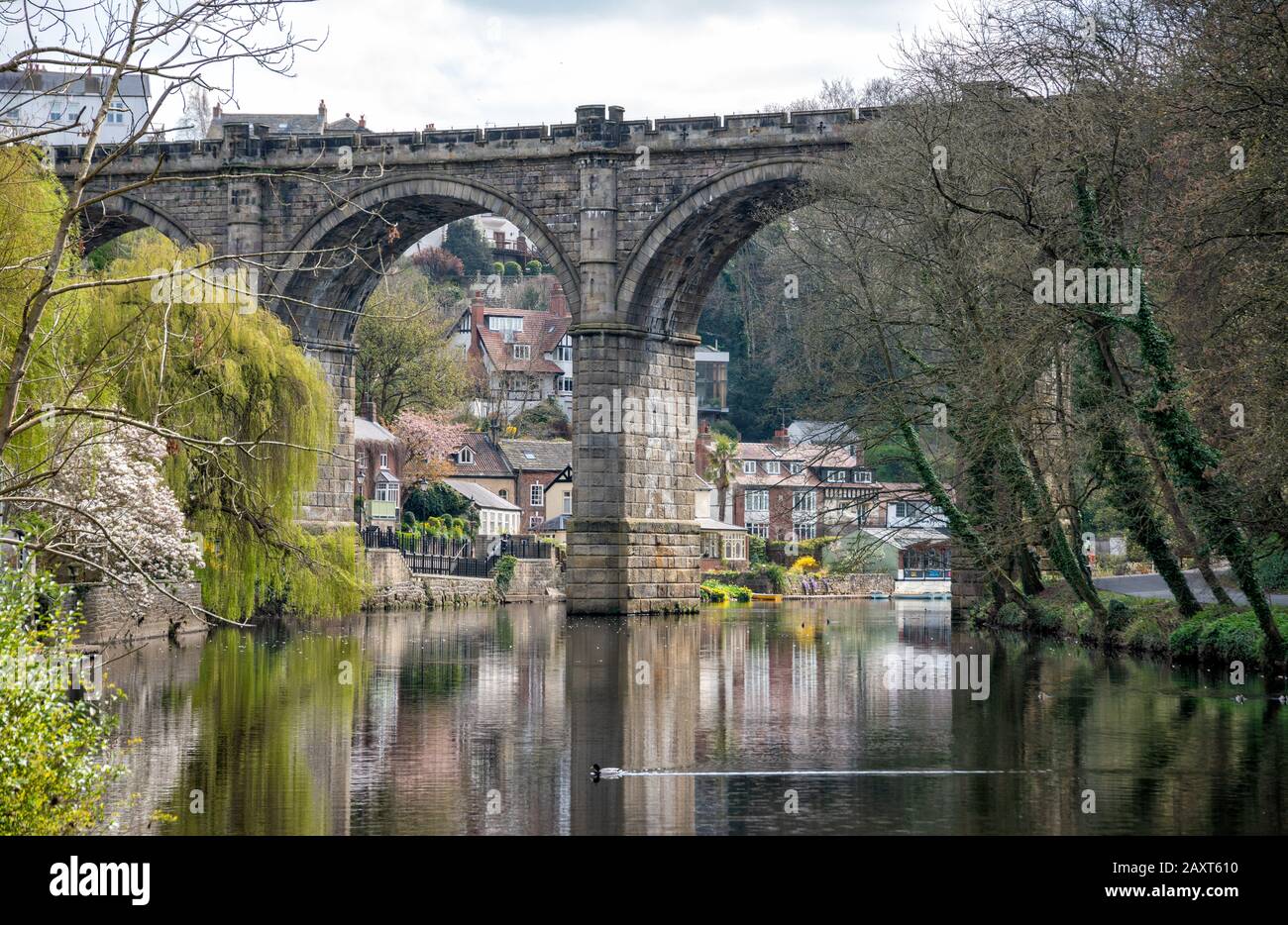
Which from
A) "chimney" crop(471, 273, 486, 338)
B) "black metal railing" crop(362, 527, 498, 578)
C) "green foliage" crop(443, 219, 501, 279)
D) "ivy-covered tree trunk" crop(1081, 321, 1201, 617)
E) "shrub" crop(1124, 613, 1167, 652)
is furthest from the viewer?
"green foliage" crop(443, 219, 501, 279)

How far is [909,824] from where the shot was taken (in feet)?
40.3

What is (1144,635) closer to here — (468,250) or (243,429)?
(243,429)

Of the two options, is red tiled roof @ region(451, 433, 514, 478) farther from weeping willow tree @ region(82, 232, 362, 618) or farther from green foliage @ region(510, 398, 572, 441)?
weeping willow tree @ region(82, 232, 362, 618)

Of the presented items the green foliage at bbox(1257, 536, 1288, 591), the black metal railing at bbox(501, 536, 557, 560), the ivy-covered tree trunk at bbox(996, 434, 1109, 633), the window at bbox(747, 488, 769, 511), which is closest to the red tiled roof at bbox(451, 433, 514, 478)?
the black metal railing at bbox(501, 536, 557, 560)

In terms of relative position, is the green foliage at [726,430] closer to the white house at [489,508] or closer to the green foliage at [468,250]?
the white house at [489,508]

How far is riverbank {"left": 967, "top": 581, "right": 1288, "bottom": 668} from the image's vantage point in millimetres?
23650

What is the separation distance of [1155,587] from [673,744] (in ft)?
72.3

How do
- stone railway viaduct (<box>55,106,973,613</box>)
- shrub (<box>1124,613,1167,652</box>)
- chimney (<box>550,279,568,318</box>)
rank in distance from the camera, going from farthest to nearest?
chimney (<box>550,279,568,318</box>), stone railway viaduct (<box>55,106,973,613</box>), shrub (<box>1124,613,1167,652</box>)

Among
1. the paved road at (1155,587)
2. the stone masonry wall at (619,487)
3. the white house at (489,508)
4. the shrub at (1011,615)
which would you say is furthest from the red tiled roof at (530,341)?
the shrub at (1011,615)

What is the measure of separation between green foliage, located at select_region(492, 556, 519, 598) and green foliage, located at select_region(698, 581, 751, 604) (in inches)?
268

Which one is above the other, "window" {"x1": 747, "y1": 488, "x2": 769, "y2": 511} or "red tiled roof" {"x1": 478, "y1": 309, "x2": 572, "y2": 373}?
"red tiled roof" {"x1": 478, "y1": 309, "x2": 572, "y2": 373}
